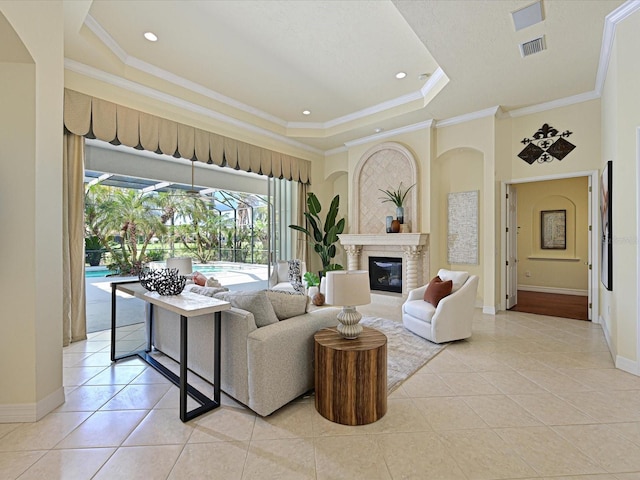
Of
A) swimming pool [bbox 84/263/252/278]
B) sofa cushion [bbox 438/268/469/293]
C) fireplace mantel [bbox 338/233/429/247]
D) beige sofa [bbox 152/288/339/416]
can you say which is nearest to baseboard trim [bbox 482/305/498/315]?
fireplace mantel [bbox 338/233/429/247]

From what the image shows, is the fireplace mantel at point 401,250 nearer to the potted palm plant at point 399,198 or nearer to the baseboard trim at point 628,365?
the potted palm plant at point 399,198

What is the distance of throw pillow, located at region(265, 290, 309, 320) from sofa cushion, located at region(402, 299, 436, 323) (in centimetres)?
185

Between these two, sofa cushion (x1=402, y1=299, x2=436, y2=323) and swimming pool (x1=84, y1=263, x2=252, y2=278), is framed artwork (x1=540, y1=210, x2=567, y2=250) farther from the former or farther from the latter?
swimming pool (x1=84, y1=263, x2=252, y2=278)

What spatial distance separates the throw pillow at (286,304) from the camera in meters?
2.57

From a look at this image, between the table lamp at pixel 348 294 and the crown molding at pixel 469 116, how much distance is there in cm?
425

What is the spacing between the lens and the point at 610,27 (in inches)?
122

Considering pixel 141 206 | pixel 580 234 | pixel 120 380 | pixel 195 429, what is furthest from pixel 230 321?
pixel 580 234

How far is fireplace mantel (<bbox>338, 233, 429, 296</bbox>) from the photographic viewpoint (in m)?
5.60

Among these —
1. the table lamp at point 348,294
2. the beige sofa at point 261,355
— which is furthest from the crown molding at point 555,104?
the beige sofa at point 261,355

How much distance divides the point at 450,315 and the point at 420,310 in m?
0.36

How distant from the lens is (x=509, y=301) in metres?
5.52

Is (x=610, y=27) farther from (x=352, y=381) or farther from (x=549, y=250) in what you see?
(x=549, y=250)

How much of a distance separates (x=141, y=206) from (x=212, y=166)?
4.52ft

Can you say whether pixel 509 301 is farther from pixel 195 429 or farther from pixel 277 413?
pixel 195 429
